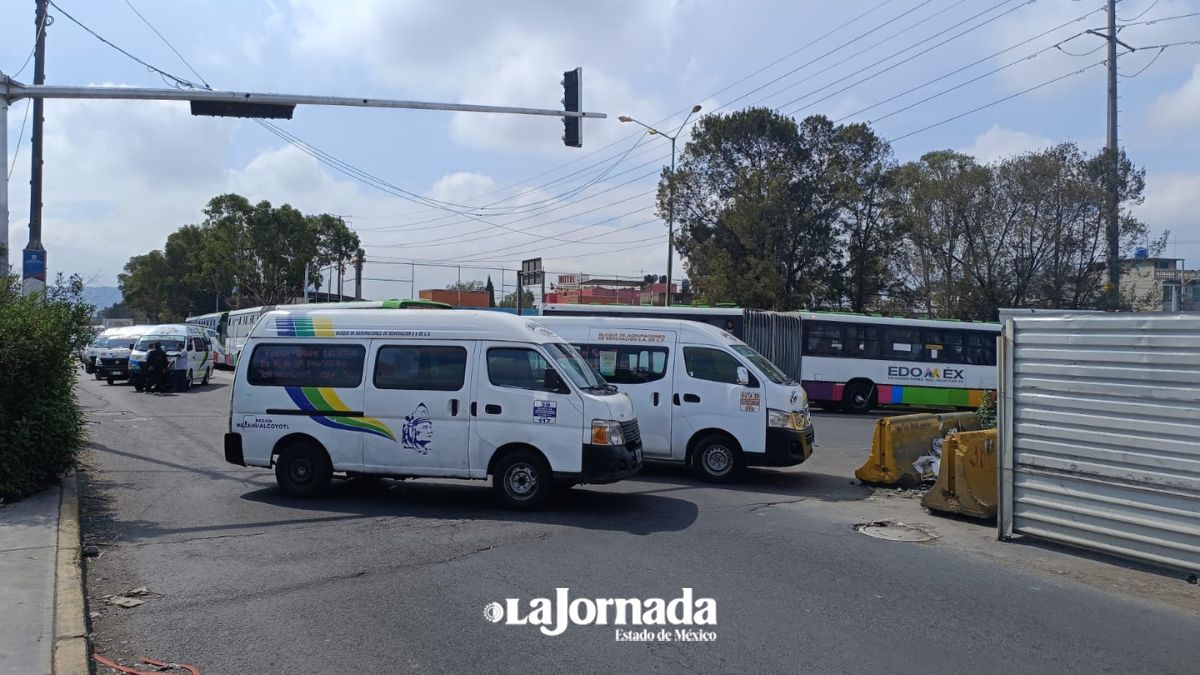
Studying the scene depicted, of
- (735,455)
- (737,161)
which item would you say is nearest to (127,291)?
(737,161)

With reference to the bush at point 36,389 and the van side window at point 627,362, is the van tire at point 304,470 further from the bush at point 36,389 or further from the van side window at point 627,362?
the van side window at point 627,362

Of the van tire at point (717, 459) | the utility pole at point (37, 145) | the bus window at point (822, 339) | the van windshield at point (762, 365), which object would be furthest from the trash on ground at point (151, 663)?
the bus window at point (822, 339)

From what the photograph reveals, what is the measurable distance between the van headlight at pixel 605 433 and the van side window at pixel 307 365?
117 inches

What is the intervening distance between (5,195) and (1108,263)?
31301 millimetres

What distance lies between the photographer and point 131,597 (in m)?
6.78

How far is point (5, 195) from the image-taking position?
12.3m

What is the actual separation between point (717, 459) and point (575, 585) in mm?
5902

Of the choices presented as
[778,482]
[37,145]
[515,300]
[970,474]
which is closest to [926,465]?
[778,482]

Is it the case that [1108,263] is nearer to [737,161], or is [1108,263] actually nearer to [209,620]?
[737,161]

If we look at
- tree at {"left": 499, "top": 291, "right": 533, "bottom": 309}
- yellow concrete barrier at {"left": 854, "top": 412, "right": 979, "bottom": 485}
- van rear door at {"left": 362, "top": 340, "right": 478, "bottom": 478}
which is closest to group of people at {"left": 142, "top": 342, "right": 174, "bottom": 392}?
van rear door at {"left": 362, "top": 340, "right": 478, "bottom": 478}

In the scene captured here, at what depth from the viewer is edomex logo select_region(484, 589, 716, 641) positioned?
5.97m

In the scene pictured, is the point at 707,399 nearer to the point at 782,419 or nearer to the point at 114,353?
the point at 782,419

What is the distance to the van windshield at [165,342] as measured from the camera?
2889 cm

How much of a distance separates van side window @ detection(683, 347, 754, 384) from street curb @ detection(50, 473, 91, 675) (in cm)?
791
